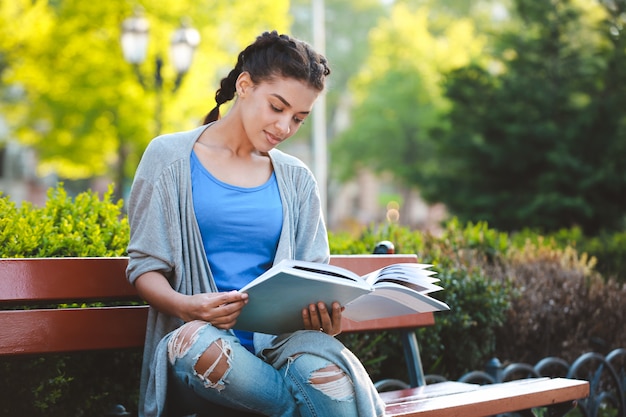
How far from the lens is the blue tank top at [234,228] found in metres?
3.12

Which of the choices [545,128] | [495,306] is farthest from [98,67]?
[495,306]

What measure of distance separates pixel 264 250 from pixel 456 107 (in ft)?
34.9

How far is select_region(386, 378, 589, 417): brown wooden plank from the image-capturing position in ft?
11.2

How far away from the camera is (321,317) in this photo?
2.88m

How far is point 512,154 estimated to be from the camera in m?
12.8

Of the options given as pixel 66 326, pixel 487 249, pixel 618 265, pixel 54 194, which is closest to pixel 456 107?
pixel 618 265

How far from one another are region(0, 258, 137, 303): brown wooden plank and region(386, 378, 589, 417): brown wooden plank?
112 cm

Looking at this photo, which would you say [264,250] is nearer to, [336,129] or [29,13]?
[29,13]

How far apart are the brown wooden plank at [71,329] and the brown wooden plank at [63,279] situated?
0.05m

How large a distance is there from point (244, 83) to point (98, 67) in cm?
1597

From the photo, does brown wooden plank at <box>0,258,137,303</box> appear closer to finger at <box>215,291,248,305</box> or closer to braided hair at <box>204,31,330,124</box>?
finger at <box>215,291,248,305</box>

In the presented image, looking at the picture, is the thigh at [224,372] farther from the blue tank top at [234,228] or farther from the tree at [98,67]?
the tree at [98,67]

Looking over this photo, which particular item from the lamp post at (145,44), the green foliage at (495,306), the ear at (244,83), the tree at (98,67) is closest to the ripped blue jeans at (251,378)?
the ear at (244,83)

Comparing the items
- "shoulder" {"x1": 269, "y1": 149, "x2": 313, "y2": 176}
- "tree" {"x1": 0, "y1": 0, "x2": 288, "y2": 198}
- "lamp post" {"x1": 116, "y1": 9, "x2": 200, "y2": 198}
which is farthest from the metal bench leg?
"tree" {"x1": 0, "y1": 0, "x2": 288, "y2": 198}
